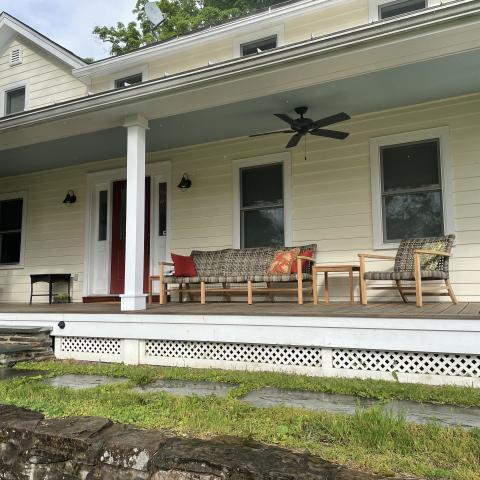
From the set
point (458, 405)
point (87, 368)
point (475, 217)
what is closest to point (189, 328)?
point (87, 368)

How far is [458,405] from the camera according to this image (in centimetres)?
271

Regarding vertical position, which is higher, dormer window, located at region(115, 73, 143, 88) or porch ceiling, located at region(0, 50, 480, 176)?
dormer window, located at region(115, 73, 143, 88)

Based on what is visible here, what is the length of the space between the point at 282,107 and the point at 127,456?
3.92 m

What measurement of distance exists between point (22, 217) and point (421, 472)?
24.7ft

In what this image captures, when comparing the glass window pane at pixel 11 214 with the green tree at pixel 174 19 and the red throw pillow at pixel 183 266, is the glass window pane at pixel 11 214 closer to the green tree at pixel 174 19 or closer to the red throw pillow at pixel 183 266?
the red throw pillow at pixel 183 266

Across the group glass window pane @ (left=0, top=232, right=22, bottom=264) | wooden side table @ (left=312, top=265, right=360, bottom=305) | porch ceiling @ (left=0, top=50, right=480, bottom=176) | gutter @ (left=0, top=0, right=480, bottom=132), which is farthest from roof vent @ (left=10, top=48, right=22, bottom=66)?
wooden side table @ (left=312, top=265, right=360, bottom=305)

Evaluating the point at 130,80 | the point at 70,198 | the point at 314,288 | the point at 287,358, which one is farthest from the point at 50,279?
the point at 287,358

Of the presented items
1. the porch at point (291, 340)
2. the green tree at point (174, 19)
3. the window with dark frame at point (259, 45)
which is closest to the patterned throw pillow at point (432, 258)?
the porch at point (291, 340)

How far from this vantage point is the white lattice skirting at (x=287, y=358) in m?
3.29

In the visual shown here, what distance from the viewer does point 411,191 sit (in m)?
5.25

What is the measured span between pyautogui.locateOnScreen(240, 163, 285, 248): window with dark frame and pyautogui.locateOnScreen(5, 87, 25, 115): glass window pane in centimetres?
522

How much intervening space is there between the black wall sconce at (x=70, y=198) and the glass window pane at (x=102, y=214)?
0.41 m

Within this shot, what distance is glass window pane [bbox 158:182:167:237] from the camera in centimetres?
673

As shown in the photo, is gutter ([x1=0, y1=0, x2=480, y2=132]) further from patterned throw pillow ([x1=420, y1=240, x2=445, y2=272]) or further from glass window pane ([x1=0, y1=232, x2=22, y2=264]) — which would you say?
glass window pane ([x1=0, y1=232, x2=22, y2=264])
